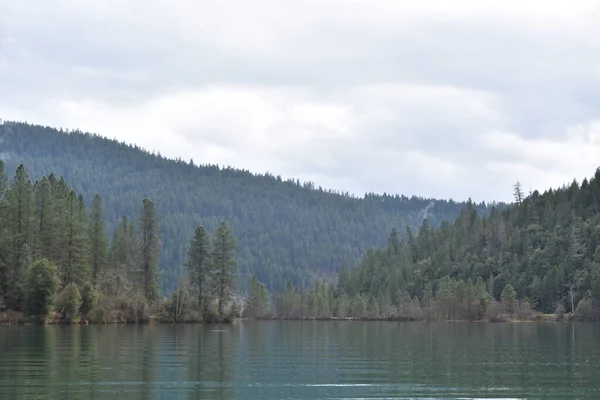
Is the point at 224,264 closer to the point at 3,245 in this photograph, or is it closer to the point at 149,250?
the point at 149,250

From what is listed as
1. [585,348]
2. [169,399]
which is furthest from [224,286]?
[169,399]

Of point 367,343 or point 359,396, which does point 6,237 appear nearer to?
point 367,343

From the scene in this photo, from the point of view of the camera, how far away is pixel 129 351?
7238 centimetres

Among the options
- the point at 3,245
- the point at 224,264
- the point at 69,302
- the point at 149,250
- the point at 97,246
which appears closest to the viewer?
the point at 69,302

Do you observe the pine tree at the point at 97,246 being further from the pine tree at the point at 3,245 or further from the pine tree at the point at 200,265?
the pine tree at the point at 3,245

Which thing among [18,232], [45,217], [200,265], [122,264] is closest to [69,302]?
[18,232]

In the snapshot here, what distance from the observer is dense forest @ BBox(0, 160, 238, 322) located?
5103 inches

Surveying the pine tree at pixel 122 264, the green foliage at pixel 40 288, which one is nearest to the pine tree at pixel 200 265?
the pine tree at pixel 122 264

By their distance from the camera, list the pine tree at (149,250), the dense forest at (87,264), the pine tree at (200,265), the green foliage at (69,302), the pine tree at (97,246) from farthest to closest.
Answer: the pine tree at (149,250) → the pine tree at (200,265) → the pine tree at (97,246) → the dense forest at (87,264) → the green foliage at (69,302)

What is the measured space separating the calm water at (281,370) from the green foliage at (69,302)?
133 ft

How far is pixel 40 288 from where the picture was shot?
124 m

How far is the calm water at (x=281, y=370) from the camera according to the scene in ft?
156

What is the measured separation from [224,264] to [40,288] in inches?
1800

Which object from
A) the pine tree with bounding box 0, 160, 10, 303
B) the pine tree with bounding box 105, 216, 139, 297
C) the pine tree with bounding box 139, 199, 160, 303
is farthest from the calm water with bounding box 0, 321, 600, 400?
the pine tree with bounding box 139, 199, 160, 303
